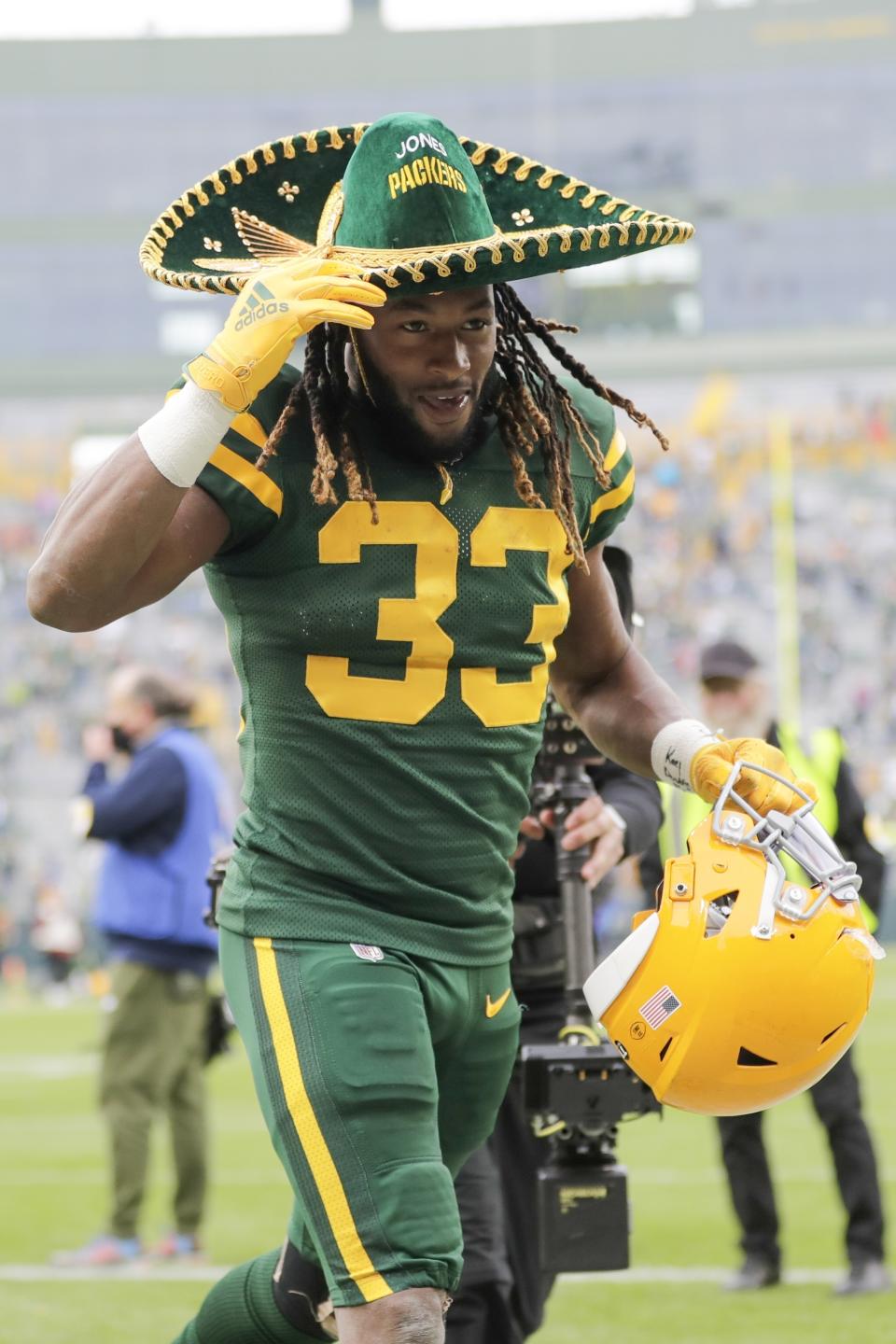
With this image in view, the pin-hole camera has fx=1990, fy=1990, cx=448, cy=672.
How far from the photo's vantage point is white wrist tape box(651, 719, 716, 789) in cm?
327

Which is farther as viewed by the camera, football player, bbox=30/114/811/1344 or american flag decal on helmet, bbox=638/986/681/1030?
american flag decal on helmet, bbox=638/986/681/1030

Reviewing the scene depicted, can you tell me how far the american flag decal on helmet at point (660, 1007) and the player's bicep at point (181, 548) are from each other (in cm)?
89

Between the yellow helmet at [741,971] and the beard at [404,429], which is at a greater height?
the beard at [404,429]

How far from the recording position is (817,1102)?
20.3ft

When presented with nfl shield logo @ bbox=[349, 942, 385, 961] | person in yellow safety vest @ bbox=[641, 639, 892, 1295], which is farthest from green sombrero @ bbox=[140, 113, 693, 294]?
person in yellow safety vest @ bbox=[641, 639, 892, 1295]

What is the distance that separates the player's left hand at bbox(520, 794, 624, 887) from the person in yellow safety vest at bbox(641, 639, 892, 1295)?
60.3 inches

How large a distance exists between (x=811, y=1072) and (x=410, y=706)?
78 cm

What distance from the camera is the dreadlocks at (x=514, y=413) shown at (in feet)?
9.32

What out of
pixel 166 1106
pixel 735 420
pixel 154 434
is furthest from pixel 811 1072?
pixel 735 420

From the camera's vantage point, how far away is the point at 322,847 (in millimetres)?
2854

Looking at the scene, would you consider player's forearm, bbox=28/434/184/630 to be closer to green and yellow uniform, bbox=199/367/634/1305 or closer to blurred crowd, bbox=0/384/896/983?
green and yellow uniform, bbox=199/367/634/1305

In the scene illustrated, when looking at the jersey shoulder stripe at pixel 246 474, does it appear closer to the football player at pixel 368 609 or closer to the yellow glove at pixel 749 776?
the football player at pixel 368 609

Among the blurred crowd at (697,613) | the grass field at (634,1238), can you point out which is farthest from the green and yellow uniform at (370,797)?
the blurred crowd at (697,613)

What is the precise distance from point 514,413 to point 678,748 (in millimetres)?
637
